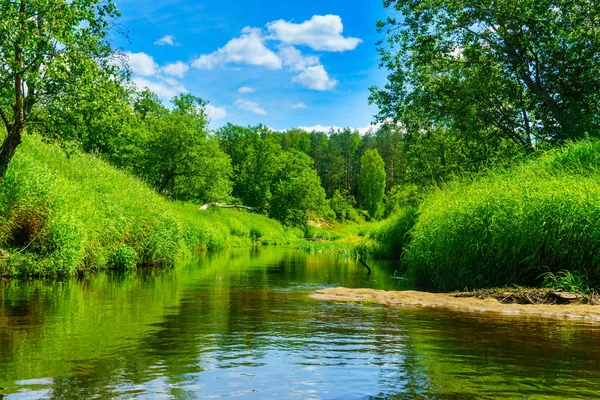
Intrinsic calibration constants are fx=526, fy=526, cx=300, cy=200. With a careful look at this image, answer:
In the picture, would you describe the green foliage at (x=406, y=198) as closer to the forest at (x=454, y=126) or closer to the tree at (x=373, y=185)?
the forest at (x=454, y=126)

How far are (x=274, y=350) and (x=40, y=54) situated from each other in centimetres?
1416

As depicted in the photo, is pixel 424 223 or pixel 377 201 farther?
pixel 377 201

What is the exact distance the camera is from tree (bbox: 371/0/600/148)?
950 inches

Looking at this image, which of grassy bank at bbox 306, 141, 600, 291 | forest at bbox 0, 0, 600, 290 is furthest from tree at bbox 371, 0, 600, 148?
grassy bank at bbox 306, 141, 600, 291

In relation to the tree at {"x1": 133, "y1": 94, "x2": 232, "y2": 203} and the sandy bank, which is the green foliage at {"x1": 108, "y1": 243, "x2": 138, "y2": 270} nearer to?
the sandy bank

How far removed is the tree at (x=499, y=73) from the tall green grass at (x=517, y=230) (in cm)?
844

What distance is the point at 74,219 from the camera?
60.2 ft

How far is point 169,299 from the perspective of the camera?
13.9 metres

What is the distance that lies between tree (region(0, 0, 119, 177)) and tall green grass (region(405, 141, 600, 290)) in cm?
1301

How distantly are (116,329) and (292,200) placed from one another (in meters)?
72.2

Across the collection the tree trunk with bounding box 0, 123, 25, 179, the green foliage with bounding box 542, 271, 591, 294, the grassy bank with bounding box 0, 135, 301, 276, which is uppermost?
the tree trunk with bounding box 0, 123, 25, 179

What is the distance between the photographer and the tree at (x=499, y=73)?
950 inches

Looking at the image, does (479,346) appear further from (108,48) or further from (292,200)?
(292,200)

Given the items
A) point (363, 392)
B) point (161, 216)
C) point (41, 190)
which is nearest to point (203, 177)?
point (161, 216)
